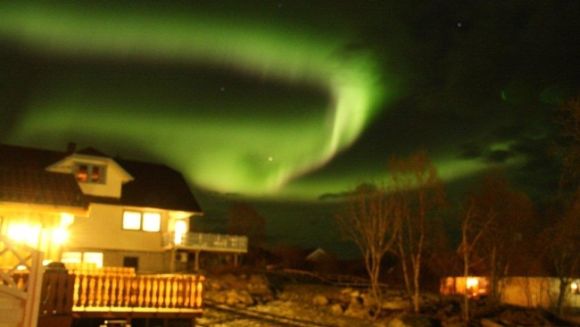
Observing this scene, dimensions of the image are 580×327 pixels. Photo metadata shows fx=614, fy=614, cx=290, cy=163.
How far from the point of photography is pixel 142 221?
4206 cm

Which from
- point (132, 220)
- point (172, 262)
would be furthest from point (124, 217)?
point (172, 262)

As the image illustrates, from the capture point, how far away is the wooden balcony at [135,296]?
18.2 m

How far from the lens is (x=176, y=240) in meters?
41.2

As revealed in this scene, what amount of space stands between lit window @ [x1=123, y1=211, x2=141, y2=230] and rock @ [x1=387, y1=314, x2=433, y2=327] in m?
19.4

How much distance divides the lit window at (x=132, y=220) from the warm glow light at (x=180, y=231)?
2.69 m

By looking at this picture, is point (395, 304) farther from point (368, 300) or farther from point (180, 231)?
point (180, 231)

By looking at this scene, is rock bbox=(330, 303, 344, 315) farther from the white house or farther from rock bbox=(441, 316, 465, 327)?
the white house

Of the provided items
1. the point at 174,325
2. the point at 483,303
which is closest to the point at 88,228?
the point at 174,325

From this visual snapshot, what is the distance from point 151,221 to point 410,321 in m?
20.3

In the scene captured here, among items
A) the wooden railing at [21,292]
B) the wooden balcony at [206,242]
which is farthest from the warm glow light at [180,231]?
the wooden railing at [21,292]

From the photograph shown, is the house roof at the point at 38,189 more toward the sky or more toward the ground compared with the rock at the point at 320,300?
more toward the sky

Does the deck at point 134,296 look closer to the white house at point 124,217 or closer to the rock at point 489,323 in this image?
the white house at point 124,217

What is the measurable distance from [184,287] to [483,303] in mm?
28002

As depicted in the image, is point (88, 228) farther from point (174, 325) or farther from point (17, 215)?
point (174, 325)
